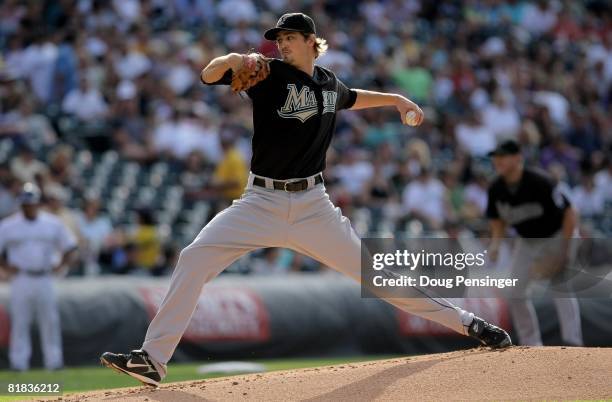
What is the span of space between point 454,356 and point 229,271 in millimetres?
7687

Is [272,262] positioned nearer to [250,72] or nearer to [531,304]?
[531,304]

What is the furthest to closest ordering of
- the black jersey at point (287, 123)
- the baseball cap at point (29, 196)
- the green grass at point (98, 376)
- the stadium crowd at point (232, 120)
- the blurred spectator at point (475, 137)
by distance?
1. the blurred spectator at point (475, 137)
2. the stadium crowd at point (232, 120)
3. the baseball cap at point (29, 196)
4. the green grass at point (98, 376)
5. the black jersey at point (287, 123)

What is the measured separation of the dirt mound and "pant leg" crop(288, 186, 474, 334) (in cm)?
46

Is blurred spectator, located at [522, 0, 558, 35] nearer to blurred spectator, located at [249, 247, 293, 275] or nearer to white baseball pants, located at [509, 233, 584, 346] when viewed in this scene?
blurred spectator, located at [249, 247, 293, 275]

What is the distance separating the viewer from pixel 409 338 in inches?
567

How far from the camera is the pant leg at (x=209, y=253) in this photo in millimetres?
Answer: 6934

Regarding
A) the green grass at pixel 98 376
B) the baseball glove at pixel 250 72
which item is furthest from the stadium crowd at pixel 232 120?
the baseball glove at pixel 250 72

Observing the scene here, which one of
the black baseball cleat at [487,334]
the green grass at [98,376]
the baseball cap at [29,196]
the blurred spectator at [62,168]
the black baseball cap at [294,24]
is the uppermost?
the black baseball cap at [294,24]

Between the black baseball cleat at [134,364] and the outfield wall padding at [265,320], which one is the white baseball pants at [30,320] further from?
the black baseball cleat at [134,364]

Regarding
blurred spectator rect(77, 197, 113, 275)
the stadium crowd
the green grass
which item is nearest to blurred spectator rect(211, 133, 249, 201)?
the stadium crowd

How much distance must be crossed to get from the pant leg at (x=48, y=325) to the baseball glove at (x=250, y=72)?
631cm

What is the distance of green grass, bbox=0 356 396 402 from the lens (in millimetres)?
10435

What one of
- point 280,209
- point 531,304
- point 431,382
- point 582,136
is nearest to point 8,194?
point 531,304

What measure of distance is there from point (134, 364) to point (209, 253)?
0.80 meters
